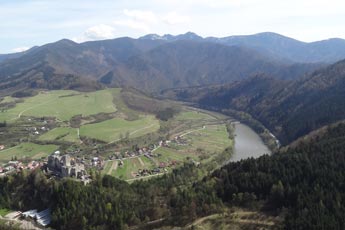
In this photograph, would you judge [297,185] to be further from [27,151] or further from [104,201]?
[27,151]

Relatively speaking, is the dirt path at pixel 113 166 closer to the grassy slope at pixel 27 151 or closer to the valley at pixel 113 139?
the valley at pixel 113 139

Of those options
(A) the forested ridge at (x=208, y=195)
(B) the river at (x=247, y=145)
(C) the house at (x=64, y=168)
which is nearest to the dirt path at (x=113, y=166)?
(C) the house at (x=64, y=168)

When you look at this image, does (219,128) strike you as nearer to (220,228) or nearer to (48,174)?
(48,174)

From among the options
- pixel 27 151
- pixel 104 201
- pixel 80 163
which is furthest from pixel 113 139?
pixel 104 201

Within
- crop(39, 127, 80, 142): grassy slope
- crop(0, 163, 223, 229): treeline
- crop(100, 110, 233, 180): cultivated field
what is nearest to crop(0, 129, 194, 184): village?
crop(100, 110, 233, 180): cultivated field

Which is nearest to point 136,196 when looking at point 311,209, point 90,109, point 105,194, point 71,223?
point 105,194
